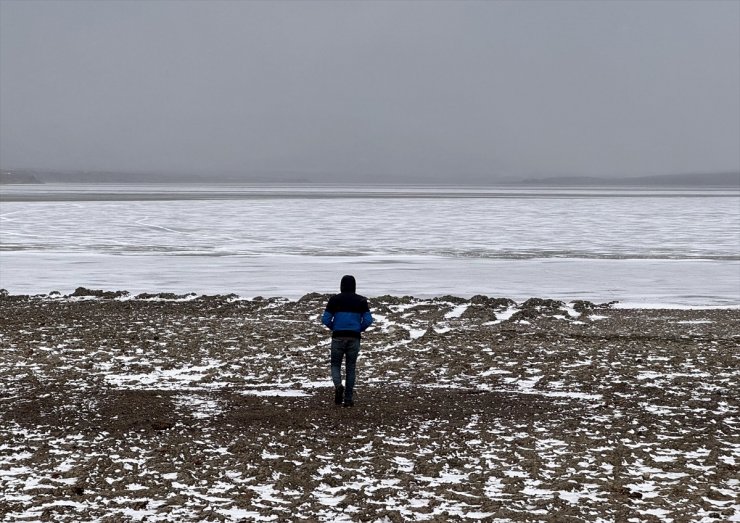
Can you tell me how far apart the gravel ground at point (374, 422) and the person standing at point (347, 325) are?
1.29ft

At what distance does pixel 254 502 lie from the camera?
8.30 m

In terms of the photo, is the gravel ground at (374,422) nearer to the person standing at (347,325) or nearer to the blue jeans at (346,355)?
the blue jeans at (346,355)

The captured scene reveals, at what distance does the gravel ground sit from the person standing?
39 centimetres

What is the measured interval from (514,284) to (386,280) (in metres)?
3.58

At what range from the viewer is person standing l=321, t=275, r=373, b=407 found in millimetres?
11977

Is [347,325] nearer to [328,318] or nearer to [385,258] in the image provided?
[328,318]

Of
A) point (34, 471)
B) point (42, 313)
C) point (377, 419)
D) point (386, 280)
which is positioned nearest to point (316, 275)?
point (386, 280)

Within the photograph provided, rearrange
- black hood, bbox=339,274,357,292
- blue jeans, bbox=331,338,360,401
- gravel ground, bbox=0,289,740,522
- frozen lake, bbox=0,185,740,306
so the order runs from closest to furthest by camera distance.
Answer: gravel ground, bbox=0,289,740,522, black hood, bbox=339,274,357,292, blue jeans, bbox=331,338,360,401, frozen lake, bbox=0,185,740,306

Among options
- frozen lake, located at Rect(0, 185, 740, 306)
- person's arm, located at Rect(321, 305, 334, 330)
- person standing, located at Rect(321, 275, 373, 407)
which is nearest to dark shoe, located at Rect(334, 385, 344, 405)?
person standing, located at Rect(321, 275, 373, 407)

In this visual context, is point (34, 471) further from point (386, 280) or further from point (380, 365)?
point (386, 280)

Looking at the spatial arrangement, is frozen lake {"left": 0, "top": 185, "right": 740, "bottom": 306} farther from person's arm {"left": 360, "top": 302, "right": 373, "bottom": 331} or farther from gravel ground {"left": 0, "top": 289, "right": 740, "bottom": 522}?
person's arm {"left": 360, "top": 302, "right": 373, "bottom": 331}

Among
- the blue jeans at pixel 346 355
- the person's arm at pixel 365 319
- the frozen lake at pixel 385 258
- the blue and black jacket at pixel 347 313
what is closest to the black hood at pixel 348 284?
the blue and black jacket at pixel 347 313

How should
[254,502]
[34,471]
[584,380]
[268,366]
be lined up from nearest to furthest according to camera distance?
[254,502]
[34,471]
[584,380]
[268,366]

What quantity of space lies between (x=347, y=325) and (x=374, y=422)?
135cm
